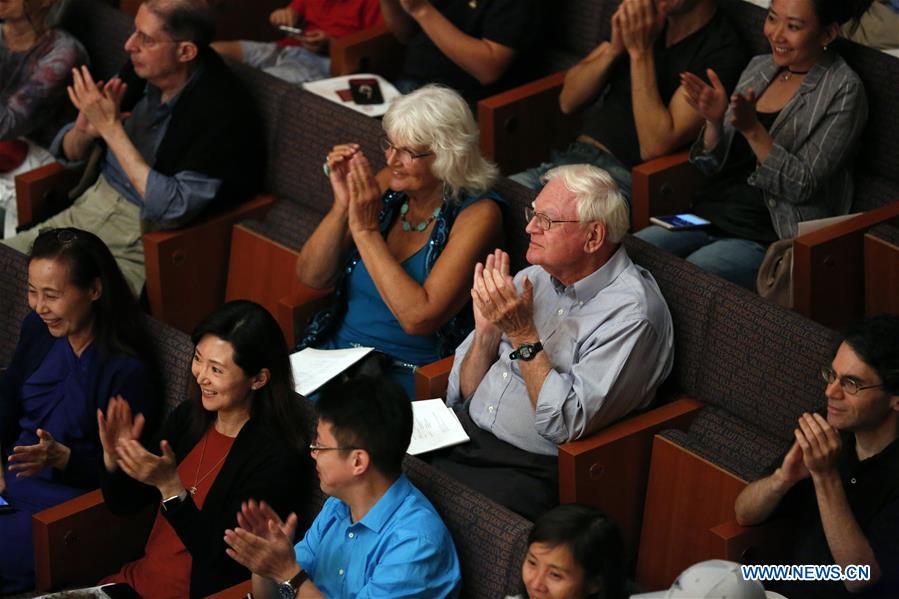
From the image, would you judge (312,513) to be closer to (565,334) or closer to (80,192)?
(565,334)

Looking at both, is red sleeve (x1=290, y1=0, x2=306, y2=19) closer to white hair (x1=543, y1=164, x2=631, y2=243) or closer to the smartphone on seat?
the smartphone on seat

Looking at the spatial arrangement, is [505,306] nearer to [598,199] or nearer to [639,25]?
[598,199]

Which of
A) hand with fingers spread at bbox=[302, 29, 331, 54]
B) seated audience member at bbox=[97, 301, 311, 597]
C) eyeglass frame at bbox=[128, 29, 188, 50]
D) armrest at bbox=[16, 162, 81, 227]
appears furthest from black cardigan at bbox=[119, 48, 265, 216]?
seated audience member at bbox=[97, 301, 311, 597]

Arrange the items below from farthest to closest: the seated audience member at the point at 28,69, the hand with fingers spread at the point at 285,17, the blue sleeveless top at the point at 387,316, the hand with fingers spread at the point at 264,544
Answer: the hand with fingers spread at the point at 285,17 < the seated audience member at the point at 28,69 < the blue sleeveless top at the point at 387,316 < the hand with fingers spread at the point at 264,544

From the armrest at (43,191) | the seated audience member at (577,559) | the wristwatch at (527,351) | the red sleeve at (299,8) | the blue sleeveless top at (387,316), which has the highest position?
the seated audience member at (577,559)

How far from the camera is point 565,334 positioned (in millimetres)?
3473

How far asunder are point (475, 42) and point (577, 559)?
2454 mm

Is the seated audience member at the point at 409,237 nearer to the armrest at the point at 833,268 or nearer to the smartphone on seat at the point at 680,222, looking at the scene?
the smartphone on seat at the point at 680,222

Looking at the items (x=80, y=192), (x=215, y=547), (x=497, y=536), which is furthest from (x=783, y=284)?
(x=80, y=192)

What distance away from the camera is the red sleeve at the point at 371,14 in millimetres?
5371

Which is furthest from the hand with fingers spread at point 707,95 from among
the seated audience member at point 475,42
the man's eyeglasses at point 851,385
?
the man's eyeglasses at point 851,385

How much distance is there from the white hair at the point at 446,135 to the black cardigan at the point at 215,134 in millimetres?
709

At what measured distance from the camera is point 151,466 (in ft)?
→ 9.98

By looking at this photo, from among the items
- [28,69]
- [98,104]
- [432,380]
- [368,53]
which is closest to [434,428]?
[432,380]
